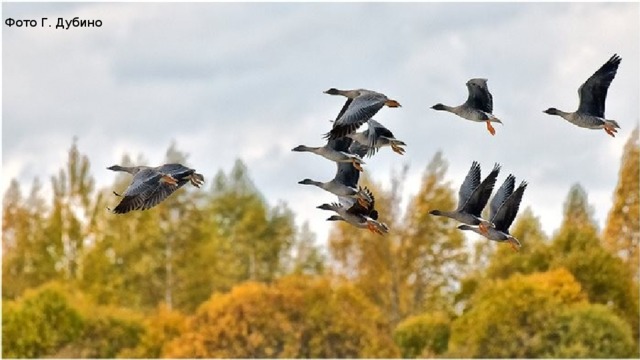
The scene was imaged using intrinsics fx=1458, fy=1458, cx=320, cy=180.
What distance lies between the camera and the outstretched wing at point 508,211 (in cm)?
1177

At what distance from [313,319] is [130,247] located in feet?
33.5

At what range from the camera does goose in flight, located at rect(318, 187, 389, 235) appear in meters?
11.7

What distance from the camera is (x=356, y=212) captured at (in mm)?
11867

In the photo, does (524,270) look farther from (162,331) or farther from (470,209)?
(470,209)

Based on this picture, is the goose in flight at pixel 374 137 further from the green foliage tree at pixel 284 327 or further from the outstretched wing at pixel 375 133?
the green foliage tree at pixel 284 327

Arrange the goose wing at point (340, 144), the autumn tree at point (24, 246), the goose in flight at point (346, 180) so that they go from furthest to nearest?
the autumn tree at point (24, 246) < the goose in flight at point (346, 180) < the goose wing at point (340, 144)

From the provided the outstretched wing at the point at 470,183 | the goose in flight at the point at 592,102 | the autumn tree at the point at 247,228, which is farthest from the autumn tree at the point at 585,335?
the goose in flight at the point at 592,102

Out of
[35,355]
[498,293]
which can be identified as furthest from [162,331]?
[498,293]

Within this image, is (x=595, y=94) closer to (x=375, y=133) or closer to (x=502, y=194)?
(x=502, y=194)

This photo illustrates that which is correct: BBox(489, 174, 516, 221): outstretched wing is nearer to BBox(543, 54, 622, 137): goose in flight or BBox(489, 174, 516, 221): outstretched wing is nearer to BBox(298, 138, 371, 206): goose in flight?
BBox(543, 54, 622, 137): goose in flight

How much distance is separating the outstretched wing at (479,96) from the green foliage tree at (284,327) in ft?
67.8

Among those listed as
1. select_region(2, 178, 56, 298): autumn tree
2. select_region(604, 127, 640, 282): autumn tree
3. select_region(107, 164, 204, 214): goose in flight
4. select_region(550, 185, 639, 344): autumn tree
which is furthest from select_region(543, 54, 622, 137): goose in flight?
select_region(2, 178, 56, 298): autumn tree

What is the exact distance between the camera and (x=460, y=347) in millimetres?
31859

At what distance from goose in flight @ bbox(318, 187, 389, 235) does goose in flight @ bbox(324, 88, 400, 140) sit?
27.2 inches
